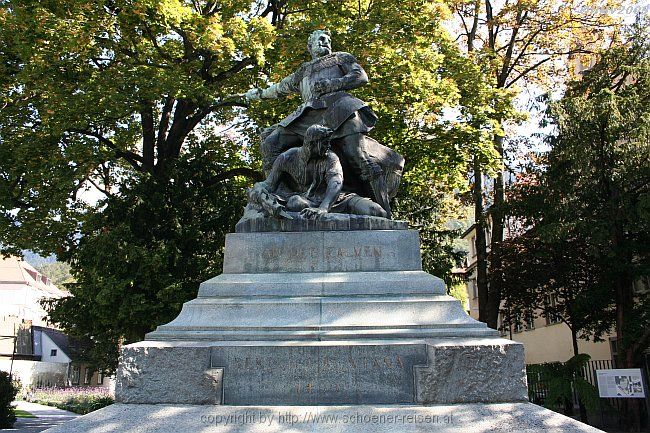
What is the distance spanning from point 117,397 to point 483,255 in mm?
18396

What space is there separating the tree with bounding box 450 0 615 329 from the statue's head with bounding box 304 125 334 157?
14.7 metres

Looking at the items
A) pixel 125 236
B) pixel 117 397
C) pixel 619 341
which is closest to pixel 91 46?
pixel 125 236

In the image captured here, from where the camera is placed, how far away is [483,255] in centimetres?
2202

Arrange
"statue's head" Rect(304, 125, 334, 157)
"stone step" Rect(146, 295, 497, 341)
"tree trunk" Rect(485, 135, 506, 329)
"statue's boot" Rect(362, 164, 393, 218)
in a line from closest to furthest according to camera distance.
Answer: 1. "stone step" Rect(146, 295, 497, 341)
2. "statue's head" Rect(304, 125, 334, 157)
3. "statue's boot" Rect(362, 164, 393, 218)
4. "tree trunk" Rect(485, 135, 506, 329)

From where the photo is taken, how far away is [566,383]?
14016mm

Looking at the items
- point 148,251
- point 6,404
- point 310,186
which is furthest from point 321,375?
point 6,404

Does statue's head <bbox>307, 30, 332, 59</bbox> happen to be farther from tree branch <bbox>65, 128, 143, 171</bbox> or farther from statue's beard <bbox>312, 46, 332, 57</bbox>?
tree branch <bbox>65, 128, 143, 171</bbox>

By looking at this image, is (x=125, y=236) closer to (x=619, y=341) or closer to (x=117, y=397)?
(x=117, y=397)

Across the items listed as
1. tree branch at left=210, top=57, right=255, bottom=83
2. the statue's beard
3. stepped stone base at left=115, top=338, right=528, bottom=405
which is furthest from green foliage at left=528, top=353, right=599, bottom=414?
tree branch at left=210, top=57, right=255, bottom=83

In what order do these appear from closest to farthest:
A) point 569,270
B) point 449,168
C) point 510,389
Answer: point 510,389 → point 449,168 → point 569,270

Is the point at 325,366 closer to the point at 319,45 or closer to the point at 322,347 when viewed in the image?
the point at 322,347

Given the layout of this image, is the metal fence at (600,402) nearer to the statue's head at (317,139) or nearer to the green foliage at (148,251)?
the statue's head at (317,139)

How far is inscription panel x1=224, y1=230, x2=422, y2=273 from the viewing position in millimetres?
6660

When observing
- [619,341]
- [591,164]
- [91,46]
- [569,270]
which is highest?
[91,46]
